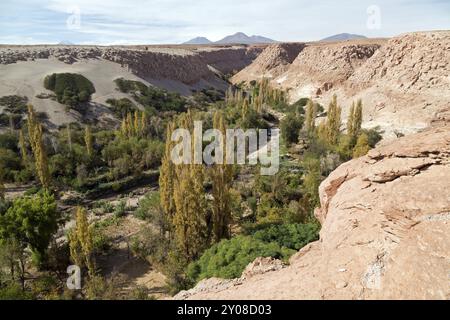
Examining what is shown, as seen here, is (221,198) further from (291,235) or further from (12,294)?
(12,294)

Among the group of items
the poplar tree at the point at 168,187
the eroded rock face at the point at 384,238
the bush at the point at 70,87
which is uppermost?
the bush at the point at 70,87

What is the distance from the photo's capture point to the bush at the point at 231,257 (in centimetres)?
1642

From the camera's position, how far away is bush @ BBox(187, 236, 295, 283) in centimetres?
1642

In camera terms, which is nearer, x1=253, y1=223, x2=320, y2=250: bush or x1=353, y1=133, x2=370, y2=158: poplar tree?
x1=253, y1=223, x2=320, y2=250: bush

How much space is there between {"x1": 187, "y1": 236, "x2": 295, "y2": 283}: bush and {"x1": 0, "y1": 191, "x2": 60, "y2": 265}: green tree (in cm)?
992

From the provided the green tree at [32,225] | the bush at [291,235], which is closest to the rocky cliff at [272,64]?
the bush at [291,235]

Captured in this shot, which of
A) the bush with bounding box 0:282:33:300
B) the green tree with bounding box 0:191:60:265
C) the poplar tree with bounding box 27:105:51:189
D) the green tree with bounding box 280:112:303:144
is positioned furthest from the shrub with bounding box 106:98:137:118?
the bush with bounding box 0:282:33:300

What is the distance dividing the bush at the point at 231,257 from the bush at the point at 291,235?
1376 mm

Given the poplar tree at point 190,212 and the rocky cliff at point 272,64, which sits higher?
the rocky cliff at point 272,64

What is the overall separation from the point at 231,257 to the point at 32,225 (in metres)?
12.5

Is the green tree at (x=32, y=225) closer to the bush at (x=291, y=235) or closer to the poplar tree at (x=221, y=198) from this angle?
the poplar tree at (x=221, y=198)

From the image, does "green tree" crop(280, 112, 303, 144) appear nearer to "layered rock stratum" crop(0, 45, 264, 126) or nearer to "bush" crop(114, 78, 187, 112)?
"bush" crop(114, 78, 187, 112)

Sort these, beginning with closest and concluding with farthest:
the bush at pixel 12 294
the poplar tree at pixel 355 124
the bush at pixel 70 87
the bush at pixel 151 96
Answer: the bush at pixel 12 294 < the poplar tree at pixel 355 124 < the bush at pixel 70 87 < the bush at pixel 151 96

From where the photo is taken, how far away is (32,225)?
837 inches
